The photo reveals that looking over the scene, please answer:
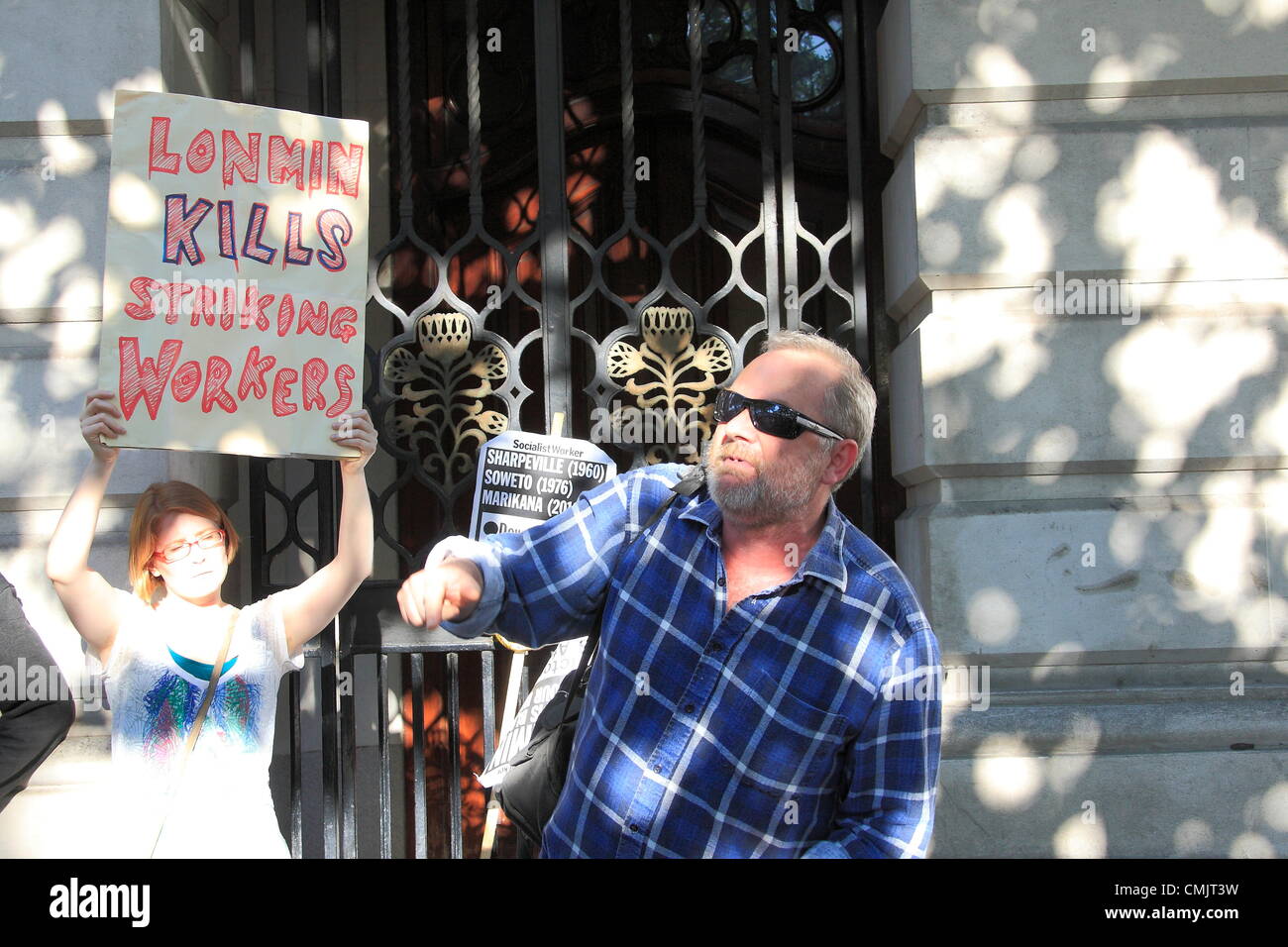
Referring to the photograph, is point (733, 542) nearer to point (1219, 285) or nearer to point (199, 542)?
point (199, 542)

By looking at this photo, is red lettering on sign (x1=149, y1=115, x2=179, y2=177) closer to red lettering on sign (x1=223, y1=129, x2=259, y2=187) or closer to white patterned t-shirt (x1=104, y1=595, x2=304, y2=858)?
red lettering on sign (x1=223, y1=129, x2=259, y2=187)

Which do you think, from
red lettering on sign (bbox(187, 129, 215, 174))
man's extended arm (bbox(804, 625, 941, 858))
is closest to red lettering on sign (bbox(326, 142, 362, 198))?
red lettering on sign (bbox(187, 129, 215, 174))

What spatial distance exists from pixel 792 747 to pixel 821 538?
0.44 meters

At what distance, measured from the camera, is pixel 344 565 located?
308 centimetres

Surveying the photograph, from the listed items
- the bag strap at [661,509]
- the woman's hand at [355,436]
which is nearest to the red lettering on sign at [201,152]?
the woman's hand at [355,436]

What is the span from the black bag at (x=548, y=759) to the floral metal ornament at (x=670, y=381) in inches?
55.7

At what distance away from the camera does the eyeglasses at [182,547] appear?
3.04 meters

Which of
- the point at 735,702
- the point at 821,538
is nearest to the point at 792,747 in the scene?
the point at 735,702

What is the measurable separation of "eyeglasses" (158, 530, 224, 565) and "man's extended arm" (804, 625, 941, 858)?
1.79m

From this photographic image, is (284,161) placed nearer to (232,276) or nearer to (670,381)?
(232,276)

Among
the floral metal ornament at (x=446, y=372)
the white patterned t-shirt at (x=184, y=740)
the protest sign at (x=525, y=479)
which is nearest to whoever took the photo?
the white patterned t-shirt at (x=184, y=740)

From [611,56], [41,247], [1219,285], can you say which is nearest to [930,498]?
[1219,285]

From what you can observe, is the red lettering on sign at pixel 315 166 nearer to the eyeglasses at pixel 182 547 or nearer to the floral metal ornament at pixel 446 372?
the floral metal ornament at pixel 446 372

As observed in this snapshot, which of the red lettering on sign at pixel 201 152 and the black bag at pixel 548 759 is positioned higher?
the red lettering on sign at pixel 201 152
